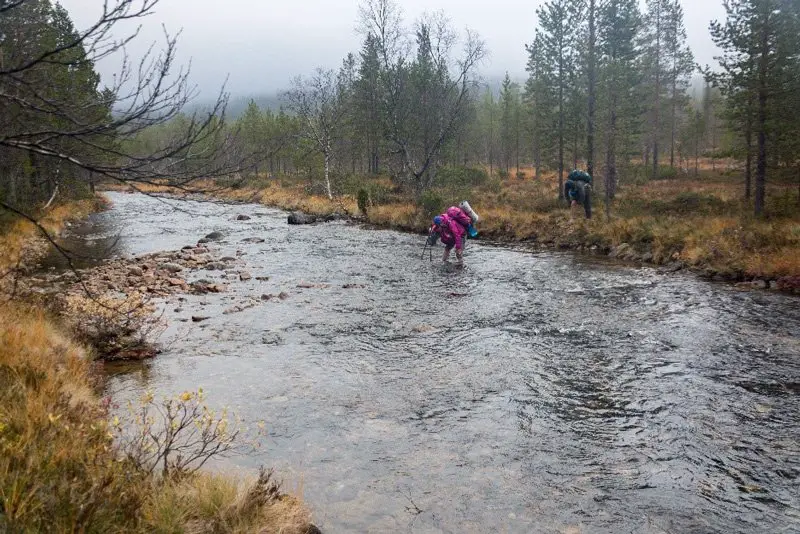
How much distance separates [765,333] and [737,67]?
1620 centimetres

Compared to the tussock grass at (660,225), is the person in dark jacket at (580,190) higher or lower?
higher

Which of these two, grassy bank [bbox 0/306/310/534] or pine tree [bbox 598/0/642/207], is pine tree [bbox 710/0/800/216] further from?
grassy bank [bbox 0/306/310/534]

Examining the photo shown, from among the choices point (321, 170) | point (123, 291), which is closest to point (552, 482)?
point (123, 291)

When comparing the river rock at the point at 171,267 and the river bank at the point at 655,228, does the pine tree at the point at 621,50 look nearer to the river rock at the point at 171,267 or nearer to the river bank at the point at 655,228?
the river bank at the point at 655,228

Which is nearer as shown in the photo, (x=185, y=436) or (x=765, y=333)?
(x=185, y=436)

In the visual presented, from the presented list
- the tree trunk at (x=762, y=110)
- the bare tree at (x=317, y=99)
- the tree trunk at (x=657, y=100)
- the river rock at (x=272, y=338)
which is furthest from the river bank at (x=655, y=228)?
the tree trunk at (x=657, y=100)

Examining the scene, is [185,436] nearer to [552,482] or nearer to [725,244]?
[552,482]

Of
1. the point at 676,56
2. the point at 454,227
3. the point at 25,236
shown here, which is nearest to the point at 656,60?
the point at 676,56

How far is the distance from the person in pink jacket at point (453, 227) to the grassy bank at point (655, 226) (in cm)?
548

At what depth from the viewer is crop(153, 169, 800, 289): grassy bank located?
1428 centimetres

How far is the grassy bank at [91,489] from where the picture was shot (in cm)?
293

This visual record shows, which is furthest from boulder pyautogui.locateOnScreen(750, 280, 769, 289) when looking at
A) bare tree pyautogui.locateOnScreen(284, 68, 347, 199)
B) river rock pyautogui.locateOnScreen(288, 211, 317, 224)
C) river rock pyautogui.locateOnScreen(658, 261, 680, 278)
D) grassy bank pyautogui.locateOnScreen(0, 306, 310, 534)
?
bare tree pyautogui.locateOnScreen(284, 68, 347, 199)

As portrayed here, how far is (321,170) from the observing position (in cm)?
4928

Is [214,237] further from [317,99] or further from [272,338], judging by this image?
[317,99]
